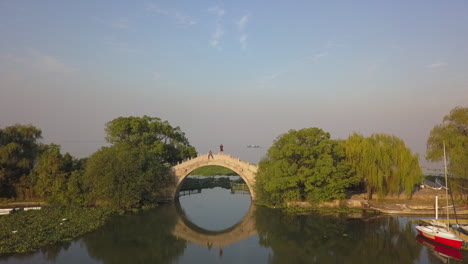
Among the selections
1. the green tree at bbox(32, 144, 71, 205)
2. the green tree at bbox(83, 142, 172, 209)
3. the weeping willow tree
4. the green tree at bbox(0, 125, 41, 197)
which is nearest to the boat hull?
the weeping willow tree

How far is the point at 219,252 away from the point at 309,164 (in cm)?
996

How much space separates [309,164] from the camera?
2466cm

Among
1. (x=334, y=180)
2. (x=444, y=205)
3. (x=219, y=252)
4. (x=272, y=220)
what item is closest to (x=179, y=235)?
(x=219, y=252)

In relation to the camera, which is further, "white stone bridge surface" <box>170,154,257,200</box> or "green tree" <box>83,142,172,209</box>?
"white stone bridge surface" <box>170,154,257,200</box>

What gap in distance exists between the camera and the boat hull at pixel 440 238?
16.5 metres

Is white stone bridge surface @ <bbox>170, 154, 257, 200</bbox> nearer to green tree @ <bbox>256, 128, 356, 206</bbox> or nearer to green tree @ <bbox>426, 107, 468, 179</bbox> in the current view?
green tree @ <bbox>256, 128, 356, 206</bbox>

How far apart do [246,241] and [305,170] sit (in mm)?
7042

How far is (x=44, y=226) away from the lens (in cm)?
1962

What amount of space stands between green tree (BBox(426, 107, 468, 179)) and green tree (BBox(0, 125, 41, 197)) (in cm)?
2936

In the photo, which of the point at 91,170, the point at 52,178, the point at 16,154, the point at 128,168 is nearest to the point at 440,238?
the point at 128,168

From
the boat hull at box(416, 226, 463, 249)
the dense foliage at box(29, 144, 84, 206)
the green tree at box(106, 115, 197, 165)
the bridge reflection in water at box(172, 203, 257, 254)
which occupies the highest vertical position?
the green tree at box(106, 115, 197, 165)

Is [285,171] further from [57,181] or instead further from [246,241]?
[57,181]

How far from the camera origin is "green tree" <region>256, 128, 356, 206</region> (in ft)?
78.3

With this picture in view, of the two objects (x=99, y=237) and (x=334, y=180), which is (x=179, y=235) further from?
(x=334, y=180)
